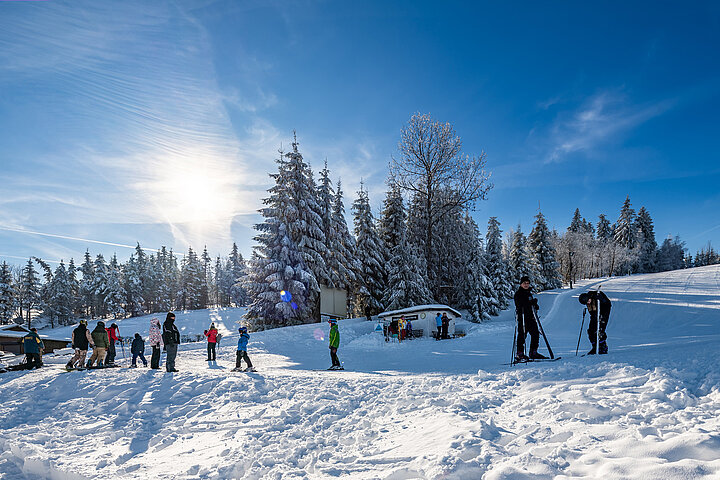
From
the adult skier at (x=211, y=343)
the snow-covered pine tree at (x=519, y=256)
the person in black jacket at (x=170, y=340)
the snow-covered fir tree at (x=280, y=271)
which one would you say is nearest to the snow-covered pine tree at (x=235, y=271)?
the snow-covered fir tree at (x=280, y=271)

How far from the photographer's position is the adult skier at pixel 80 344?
12.0 m

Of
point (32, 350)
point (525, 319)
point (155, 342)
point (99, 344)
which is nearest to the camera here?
point (525, 319)

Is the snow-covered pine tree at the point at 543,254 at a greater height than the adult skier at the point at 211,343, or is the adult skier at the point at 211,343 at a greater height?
the snow-covered pine tree at the point at 543,254

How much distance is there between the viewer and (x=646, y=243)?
208ft

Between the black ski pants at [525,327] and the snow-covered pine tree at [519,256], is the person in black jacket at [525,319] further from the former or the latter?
the snow-covered pine tree at [519,256]

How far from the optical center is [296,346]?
61.5 feet

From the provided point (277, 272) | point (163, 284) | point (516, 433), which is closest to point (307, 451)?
point (516, 433)

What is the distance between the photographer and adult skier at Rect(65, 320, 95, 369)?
12000 mm

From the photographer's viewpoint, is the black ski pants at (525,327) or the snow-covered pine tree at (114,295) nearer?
the black ski pants at (525,327)

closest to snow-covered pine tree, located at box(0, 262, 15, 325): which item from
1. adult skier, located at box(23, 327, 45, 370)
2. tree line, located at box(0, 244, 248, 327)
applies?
tree line, located at box(0, 244, 248, 327)

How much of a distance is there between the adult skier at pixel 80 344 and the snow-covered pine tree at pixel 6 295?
153 feet

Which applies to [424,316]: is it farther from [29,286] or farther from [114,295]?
[29,286]

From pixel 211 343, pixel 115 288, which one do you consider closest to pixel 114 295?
pixel 115 288

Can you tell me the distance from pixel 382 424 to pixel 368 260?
25523 millimetres
